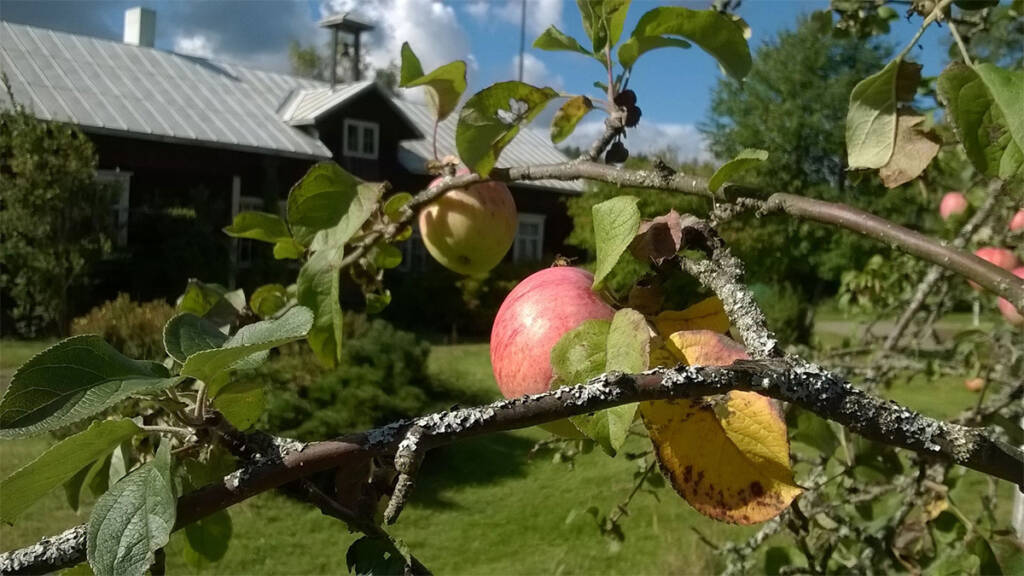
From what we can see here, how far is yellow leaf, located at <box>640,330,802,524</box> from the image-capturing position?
17.5 inches

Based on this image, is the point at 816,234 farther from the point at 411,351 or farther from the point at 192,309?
the point at 192,309

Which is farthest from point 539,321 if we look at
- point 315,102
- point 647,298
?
point 315,102

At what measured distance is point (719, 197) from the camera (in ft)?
1.75

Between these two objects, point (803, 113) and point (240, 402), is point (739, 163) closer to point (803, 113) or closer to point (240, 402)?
point (240, 402)

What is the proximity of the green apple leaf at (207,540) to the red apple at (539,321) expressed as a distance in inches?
13.6

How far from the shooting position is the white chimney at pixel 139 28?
447 inches

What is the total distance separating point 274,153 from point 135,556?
404 inches

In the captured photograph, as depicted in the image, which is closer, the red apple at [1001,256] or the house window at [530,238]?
the red apple at [1001,256]

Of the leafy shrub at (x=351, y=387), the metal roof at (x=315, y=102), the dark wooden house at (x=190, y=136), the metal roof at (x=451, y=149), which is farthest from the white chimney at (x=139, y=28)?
the leafy shrub at (x=351, y=387)

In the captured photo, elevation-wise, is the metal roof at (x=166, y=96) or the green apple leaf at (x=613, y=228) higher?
the metal roof at (x=166, y=96)

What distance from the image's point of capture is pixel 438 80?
2.68 ft

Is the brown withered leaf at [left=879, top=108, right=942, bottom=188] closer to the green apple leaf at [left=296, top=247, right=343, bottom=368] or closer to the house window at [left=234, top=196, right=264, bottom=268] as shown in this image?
the green apple leaf at [left=296, top=247, right=343, bottom=368]

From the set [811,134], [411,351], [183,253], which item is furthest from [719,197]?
[811,134]

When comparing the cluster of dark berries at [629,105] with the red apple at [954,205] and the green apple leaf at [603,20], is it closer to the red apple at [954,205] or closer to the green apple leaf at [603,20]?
the green apple leaf at [603,20]
